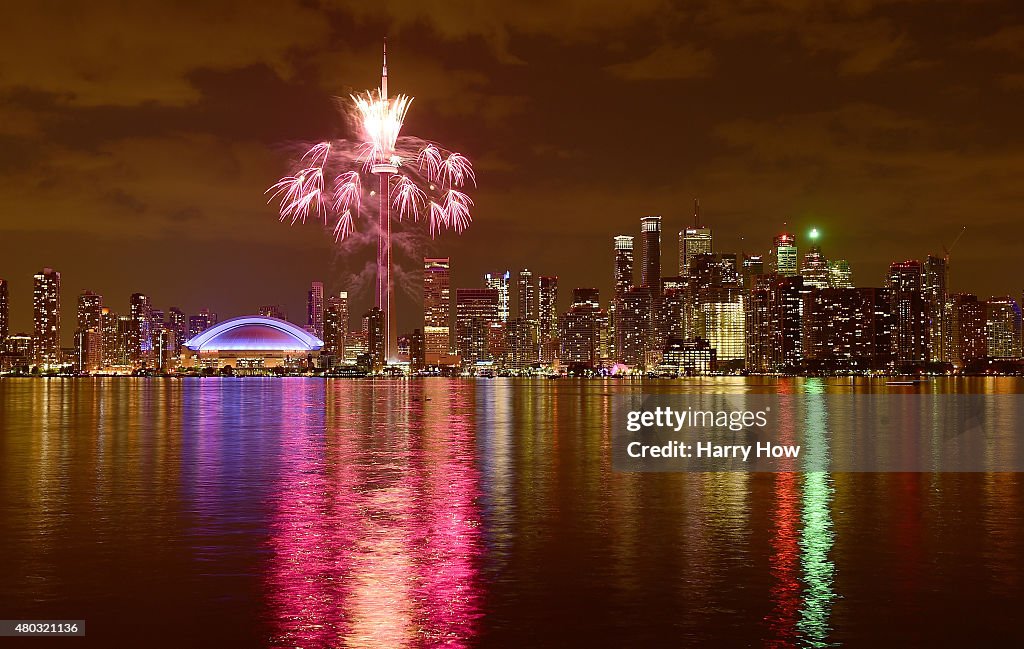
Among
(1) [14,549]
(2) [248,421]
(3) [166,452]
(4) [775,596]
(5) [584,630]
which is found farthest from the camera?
(2) [248,421]

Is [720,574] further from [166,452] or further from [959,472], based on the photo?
[166,452]

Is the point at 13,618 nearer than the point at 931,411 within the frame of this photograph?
Yes

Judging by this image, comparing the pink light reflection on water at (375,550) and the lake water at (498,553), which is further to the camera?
the lake water at (498,553)

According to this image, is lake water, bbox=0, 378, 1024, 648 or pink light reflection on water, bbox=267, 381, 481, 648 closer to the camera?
pink light reflection on water, bbox=267, 381, 481, 648

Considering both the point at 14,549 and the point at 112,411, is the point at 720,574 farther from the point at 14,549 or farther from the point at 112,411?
the point at 112,411

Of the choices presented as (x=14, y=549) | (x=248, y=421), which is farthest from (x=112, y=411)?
(x=14, y=549)

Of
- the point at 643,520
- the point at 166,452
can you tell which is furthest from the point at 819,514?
the point at 166,452

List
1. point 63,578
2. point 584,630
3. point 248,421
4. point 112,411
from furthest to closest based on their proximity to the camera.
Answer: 1. point 112,411
2. point 248,421
3. point 63,578
4. point 584,630
